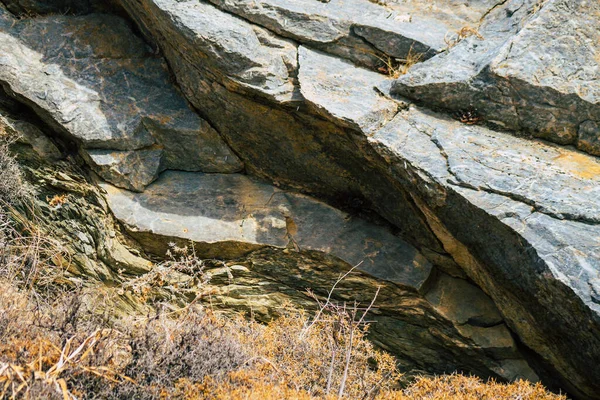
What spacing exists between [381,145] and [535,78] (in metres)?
1.36

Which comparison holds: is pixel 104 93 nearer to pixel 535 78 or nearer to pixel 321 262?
pixel 321 262

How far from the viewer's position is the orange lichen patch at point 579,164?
5.07 m

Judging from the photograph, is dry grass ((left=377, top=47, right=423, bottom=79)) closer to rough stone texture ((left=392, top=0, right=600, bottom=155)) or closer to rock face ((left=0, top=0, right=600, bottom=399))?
rock face ((left=0, top=0, right=600, bottom=399))

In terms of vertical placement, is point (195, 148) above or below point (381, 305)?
above

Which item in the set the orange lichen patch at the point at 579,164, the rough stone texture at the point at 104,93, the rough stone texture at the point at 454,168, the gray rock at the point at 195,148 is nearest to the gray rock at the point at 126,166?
the rough stone texture at the point at 104,93

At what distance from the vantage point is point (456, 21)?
6332 mm

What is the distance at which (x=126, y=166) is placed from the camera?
6.33 metres

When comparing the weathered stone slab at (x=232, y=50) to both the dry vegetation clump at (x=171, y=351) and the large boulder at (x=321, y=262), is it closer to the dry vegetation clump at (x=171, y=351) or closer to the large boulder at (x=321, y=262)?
the large boulder at (x=321, y=262)

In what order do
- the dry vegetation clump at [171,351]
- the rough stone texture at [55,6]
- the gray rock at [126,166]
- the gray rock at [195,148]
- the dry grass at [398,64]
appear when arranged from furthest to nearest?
the rough stone texture at [55,6] < the gray rock at [195,148] < the gray rock at [126,166] < the dry grass at [398,64] < the dry vegetation clump at [171,351]

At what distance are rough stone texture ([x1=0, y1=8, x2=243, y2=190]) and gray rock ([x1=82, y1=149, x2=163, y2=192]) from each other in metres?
0.01

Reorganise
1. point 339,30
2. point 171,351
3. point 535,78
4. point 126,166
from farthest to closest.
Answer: point 126,166 < point 339,30 < point 535,78 < point 171,351

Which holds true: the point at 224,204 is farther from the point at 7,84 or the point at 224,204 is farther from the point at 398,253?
the point at 7,84

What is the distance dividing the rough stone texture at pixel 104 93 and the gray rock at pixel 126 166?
0.01 meters

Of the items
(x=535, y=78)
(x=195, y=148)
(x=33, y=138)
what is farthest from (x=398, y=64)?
(x=33, y=138)
